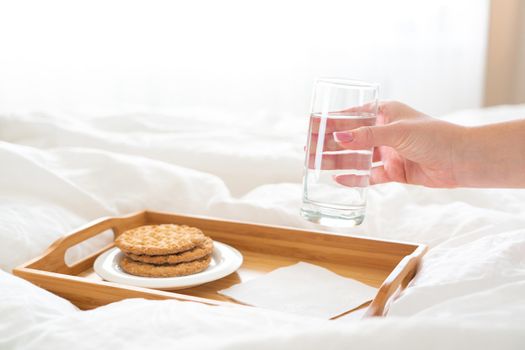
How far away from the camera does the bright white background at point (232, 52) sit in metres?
3.40

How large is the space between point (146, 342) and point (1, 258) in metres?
0.49

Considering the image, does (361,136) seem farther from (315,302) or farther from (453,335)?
(453,335)

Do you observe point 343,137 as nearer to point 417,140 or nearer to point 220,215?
point 417,140

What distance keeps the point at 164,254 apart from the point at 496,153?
0.55m

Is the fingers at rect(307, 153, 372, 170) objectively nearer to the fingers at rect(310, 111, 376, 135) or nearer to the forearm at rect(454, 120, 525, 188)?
the fingers at rect(310, 111, 376, 135)

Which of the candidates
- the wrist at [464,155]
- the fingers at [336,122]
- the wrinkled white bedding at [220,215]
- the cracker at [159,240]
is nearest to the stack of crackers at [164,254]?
the cracker at [159,240]

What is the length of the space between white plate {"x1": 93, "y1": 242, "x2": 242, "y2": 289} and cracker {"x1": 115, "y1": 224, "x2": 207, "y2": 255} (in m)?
0.04

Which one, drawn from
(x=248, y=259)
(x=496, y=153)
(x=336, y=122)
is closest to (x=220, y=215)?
(x=248, y=259)

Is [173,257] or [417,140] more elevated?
[417,140]

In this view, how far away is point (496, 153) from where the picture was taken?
1013 millimetres

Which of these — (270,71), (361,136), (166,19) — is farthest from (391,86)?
(361,136)

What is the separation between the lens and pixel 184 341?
62 centimetres

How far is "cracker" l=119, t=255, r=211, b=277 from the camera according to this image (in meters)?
0.99

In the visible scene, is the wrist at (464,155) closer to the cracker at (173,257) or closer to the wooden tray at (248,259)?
the wooden tray at (248,259)
